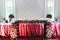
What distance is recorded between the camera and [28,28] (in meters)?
5.60

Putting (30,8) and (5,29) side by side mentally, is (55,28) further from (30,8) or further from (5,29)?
(30,8)

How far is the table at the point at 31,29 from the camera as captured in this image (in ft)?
18.4

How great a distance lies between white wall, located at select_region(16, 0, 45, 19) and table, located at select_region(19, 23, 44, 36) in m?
2.68

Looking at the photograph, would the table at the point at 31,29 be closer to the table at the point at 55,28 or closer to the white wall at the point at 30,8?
the table at the point at 55,28

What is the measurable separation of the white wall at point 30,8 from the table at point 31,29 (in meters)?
2.68

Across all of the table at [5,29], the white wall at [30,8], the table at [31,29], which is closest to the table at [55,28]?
the table at [31,29]

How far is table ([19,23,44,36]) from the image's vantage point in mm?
5594

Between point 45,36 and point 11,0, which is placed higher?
point 11,0

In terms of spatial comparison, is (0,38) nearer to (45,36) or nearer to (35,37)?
(35,37)

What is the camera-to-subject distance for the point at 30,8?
8328 millimetres

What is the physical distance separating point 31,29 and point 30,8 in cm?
292

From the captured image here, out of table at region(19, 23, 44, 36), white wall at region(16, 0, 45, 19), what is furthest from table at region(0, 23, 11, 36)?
white wall at region(16, 0, 45, 19)

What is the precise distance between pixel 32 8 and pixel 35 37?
2.92m

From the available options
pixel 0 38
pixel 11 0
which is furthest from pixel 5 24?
pixel 11 0
